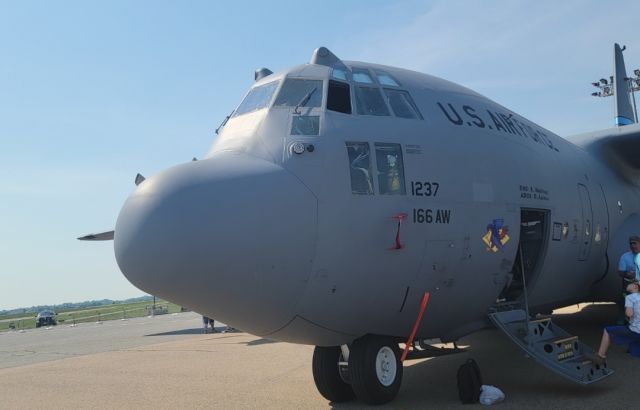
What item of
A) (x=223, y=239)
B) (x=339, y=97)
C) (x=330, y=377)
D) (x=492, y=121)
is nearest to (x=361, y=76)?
(x=339, y=97)

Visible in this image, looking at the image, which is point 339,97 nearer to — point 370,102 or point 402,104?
point 370,102

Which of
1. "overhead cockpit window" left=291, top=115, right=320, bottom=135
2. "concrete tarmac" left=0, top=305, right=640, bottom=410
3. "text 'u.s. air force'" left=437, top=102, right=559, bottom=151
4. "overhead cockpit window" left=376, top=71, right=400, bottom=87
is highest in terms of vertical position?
"overhead cockpit window" left=376, top=71, right=400, bottom=87

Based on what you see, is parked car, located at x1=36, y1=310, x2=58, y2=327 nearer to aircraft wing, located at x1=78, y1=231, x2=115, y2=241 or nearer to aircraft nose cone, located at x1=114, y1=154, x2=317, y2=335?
aircraft wing, located at x1=78, y1=231, x2=115, y2=241

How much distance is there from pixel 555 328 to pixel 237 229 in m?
5.14

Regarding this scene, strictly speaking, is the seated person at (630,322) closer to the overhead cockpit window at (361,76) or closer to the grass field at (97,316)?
the overhead cockpit window at (361,76)

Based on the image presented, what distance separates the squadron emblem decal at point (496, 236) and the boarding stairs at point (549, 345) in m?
0.95

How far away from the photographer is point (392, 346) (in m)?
7.04

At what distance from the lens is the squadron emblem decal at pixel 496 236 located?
740 cm

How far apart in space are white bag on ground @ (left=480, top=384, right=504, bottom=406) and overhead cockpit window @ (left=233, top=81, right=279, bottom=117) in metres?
4.36

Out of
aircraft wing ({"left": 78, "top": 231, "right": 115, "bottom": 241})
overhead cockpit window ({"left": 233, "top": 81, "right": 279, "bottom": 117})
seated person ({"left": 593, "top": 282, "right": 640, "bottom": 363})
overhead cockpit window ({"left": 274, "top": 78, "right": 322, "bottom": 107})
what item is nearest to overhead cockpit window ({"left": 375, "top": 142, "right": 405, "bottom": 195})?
overhead cockpit window ({"left": 274, "top": 78, "right": 322, "bottom": 107})

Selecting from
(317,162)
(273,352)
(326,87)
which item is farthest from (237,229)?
(273,352)

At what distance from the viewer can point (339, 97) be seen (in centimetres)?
691

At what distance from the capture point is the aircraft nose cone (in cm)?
526

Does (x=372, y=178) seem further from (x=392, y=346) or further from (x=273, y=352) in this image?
(x=273, y=352)
